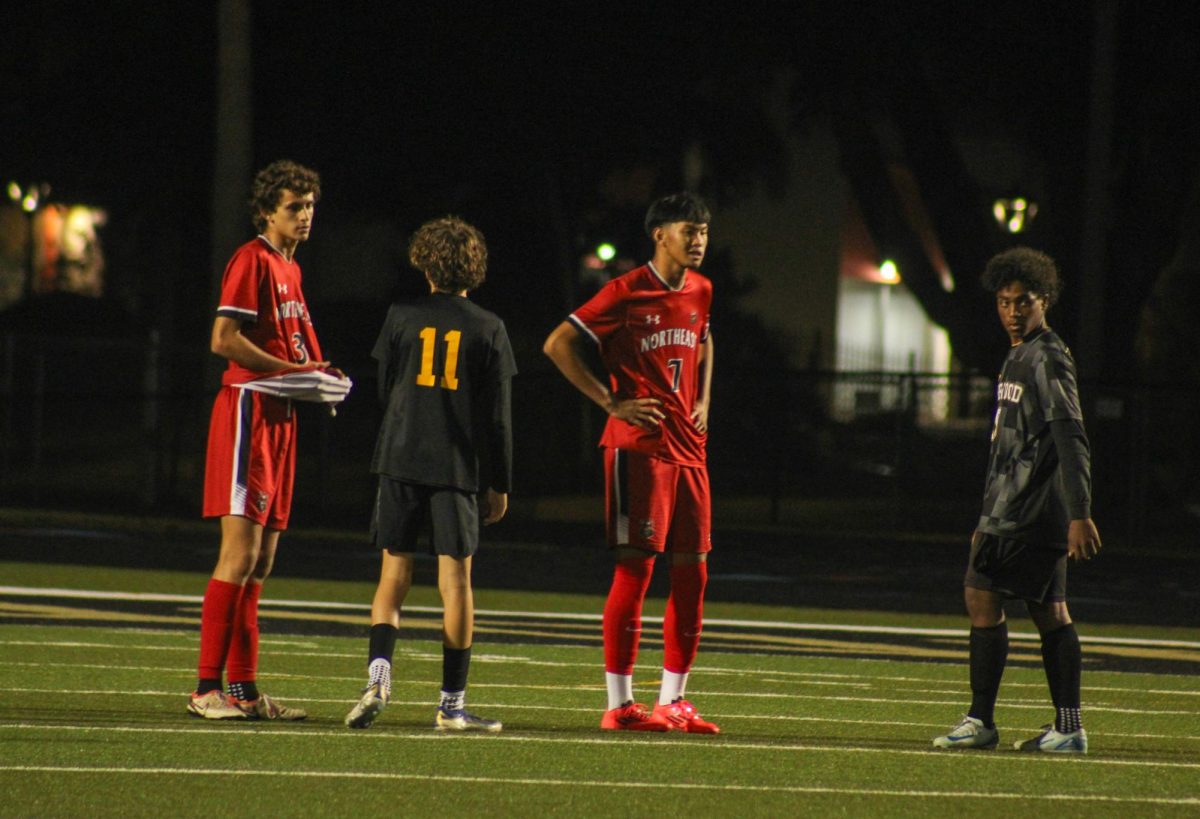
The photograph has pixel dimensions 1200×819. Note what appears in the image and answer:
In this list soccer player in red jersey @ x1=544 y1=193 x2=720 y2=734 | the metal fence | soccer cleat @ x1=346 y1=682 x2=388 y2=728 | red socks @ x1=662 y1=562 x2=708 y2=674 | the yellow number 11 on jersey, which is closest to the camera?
soccer cleat @ x1=346 y1=682 x2=388 y2=728

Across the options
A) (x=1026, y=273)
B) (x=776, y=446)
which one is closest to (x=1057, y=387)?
(x=1026, y=273)

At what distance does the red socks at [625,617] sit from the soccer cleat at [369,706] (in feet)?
3.02

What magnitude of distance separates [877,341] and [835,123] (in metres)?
16.0

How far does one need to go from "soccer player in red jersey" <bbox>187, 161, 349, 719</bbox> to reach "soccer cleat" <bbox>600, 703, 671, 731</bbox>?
1.24 meters

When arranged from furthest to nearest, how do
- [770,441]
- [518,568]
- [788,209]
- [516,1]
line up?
[788,209] < [770,441] < [516,1] < [518,568]

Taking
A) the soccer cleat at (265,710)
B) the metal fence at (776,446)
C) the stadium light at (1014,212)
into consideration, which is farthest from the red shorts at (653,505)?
the stadium light at (1014,212)

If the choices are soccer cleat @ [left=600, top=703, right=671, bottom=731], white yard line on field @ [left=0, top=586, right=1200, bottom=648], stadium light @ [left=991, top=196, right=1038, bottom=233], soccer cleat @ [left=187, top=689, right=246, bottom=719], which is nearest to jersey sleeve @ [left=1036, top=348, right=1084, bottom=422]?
soccer cleat @ [left=600, top=703, right=671, bottom=731]

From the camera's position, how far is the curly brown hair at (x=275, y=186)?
7.93 meters

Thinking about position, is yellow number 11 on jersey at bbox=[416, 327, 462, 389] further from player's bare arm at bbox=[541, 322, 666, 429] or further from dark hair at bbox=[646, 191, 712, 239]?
dark hair at bbox=[646, 191, 712, 239]

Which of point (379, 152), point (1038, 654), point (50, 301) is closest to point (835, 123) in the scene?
point (379, 152)

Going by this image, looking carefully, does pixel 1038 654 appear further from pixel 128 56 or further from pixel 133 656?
pixel 128 56

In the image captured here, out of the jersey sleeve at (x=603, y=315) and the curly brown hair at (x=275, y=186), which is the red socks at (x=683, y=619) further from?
the curly brown hair at (x=275, y=186)

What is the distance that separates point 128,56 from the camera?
25.4m

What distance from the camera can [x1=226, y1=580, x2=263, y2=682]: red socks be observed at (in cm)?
791
